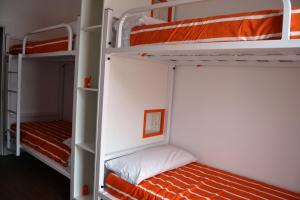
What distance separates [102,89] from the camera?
217cm

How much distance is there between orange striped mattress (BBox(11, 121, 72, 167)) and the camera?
2.78 m

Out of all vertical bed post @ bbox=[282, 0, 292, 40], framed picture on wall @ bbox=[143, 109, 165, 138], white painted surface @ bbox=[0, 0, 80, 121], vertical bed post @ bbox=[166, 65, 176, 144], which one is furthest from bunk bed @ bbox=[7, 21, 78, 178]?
vertical bed post @ bbox=[282, 0, 292, 40]

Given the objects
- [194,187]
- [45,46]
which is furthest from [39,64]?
[194,187]

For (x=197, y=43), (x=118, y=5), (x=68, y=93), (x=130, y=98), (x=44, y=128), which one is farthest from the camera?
(x=68, y=93)

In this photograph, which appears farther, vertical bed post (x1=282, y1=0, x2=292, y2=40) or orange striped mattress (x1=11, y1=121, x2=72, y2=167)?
orange striped mattress (x1=11, y1=121, x2=72, y2=167)

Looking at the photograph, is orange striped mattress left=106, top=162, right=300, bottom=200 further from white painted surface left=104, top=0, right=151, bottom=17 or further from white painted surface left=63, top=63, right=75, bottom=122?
white painted surface left=63, top=63, right=75, bottom=122

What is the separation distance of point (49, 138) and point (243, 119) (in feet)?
7.78

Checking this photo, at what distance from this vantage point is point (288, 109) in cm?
205

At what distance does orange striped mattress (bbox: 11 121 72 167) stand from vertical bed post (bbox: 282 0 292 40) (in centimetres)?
236

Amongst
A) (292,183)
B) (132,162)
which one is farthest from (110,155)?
(292,183)

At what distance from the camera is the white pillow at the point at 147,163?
2014mm

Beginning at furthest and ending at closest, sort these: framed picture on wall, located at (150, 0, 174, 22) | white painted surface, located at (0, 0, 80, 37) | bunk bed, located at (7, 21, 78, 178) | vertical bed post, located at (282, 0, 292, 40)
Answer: white painted surface, located at (0, 0, 80, 37), framed picture on wall, located at (150, 0, 174, 22), bunk bed, located at (7, 21, 78, 178), vertical bed post, located at (282, 0, 292, 40)

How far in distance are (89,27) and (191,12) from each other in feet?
3.87

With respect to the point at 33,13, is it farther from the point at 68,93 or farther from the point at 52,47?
the point at 52,47
